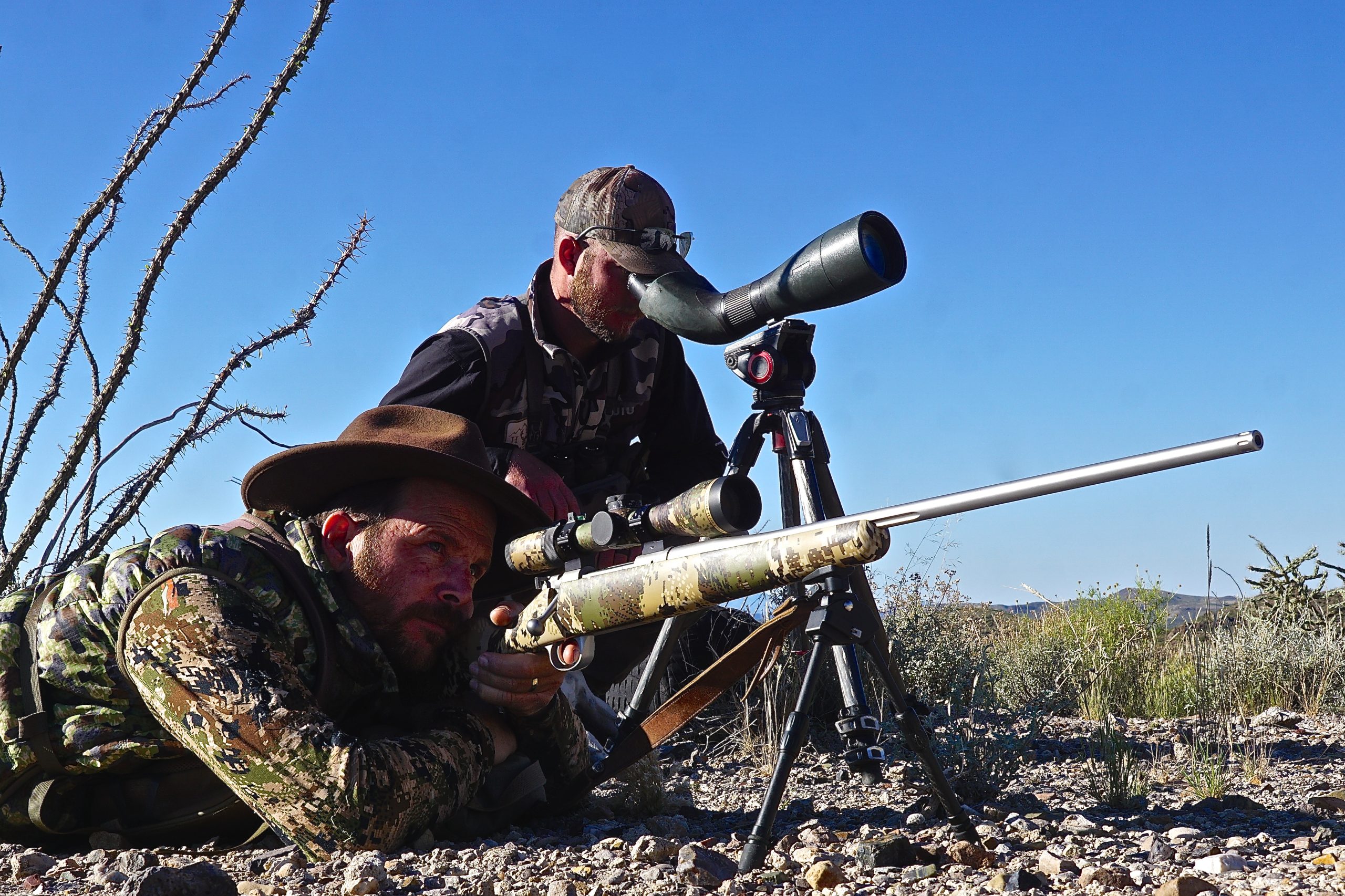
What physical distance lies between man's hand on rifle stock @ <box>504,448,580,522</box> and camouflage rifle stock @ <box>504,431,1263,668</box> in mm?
646

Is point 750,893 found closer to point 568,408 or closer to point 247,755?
point 247,755

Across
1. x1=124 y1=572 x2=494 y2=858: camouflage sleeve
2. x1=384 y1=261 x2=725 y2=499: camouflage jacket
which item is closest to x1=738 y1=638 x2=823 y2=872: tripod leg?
x1=124 y1=572 x2=494 y2=858: camouflage sleeve

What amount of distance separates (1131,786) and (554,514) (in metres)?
1.96

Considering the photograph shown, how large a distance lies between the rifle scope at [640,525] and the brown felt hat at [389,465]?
16 centimetres

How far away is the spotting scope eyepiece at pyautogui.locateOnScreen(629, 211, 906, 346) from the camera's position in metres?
2.87

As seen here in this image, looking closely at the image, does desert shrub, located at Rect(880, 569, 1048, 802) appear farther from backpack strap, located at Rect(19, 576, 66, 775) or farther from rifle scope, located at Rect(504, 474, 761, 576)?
backpack strap, located at Rect(19, 576, 66, 775)

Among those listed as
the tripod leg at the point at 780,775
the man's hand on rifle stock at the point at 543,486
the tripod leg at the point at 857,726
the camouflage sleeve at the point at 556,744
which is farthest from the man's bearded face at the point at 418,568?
the tripod leg at the point at 857,726

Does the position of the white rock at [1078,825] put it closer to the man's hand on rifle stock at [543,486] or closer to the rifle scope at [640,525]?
the rifle scope at [640,525]

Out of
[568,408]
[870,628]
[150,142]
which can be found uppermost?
[150,142]

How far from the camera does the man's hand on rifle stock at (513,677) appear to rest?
330 cm

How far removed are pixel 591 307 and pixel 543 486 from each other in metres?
1.04

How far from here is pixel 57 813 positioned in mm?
3221

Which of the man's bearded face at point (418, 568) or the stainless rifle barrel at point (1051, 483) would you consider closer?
the stainless rifle barrel at point (1051, 483)

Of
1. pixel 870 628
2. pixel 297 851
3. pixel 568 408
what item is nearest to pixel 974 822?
pixel 870 628
